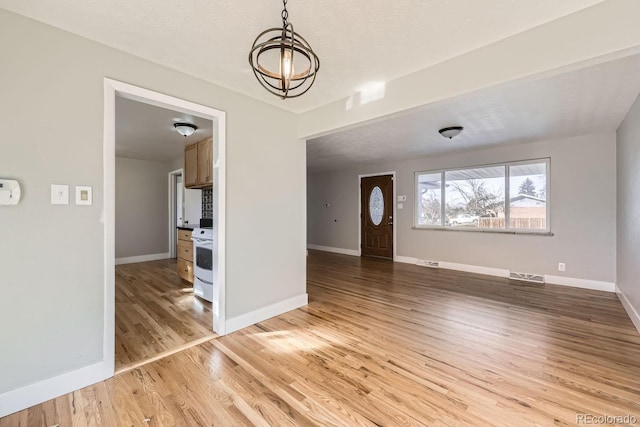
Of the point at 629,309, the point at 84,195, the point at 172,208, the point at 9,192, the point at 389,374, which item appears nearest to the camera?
the point at 9,192

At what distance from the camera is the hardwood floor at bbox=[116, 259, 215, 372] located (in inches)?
93.7


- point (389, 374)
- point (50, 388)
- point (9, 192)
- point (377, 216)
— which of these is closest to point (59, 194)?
point (9, 192)

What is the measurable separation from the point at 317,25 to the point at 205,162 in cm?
276

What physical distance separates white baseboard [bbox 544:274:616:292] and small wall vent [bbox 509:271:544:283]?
8 centimetres

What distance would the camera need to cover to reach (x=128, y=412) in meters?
1.64

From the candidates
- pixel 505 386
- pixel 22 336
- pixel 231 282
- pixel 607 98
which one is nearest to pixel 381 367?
pixel 505 386

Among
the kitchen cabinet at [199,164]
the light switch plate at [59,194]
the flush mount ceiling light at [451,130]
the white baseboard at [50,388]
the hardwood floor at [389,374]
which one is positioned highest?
the flush mount ceiling light at [451,130]

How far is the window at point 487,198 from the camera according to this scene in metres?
4.69

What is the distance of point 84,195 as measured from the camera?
1.87 meters

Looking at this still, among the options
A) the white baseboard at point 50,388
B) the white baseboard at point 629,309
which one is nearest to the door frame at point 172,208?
the white baseboard at point 50,388

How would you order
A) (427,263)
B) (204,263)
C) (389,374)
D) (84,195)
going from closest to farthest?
(84,195)
(389,374)
(204,263)
(427,263)

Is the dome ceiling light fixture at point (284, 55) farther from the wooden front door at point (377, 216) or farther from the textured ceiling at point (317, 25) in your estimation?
the wooden front door at point (377, 216)

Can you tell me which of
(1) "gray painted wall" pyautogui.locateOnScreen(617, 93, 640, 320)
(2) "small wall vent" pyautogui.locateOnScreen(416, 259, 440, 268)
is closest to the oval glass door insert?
(2) "small wall vent" pyautogui.locateOnScreen(416, 259, 440, 268)

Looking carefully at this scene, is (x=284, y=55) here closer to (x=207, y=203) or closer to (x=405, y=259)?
(x=207, y=203)
